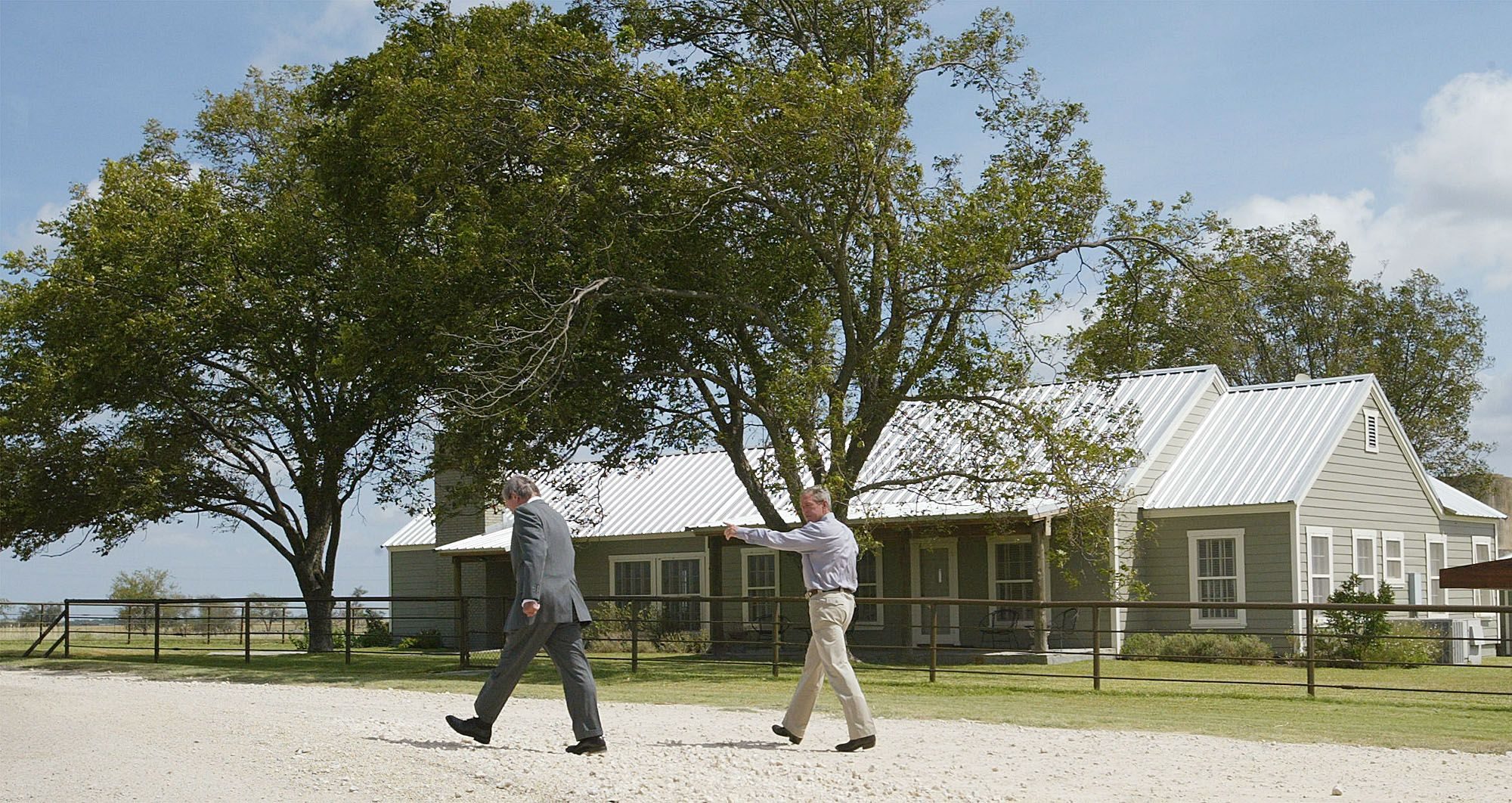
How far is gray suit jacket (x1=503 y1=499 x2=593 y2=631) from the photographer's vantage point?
390 inches

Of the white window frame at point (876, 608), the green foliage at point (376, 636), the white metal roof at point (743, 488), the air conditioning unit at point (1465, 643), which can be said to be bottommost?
the green foliage at point (376, 636)

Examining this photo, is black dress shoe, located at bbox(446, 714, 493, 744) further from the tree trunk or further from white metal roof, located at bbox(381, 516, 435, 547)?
white metal roof, located at bbox(381, 516, 435, 547)

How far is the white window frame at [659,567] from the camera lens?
105 feet

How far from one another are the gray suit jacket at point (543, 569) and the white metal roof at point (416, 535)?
95.5 ft

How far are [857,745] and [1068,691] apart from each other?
27.6 feet

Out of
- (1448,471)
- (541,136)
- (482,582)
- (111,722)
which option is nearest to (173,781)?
(111,722)

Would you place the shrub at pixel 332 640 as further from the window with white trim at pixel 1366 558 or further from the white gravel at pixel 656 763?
the window with white trim at pixel 1366 558

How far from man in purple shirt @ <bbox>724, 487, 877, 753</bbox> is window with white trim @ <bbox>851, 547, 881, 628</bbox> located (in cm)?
1825

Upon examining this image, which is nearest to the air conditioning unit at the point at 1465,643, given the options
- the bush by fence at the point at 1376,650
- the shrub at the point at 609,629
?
the bush by fence at the point at 1376,650

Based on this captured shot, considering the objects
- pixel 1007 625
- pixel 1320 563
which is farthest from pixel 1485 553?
pixel 1007 625

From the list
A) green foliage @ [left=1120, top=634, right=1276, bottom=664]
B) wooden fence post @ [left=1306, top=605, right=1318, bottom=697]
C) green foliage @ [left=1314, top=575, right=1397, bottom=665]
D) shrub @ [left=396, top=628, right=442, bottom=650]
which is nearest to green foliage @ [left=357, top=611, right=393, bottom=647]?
shrub @ [left=396, top=628, right=442, bottom=650]

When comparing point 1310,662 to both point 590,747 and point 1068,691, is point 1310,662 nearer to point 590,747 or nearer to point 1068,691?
point 1068,691

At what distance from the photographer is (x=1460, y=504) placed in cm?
3216

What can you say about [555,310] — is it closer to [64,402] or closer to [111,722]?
[111,722]
